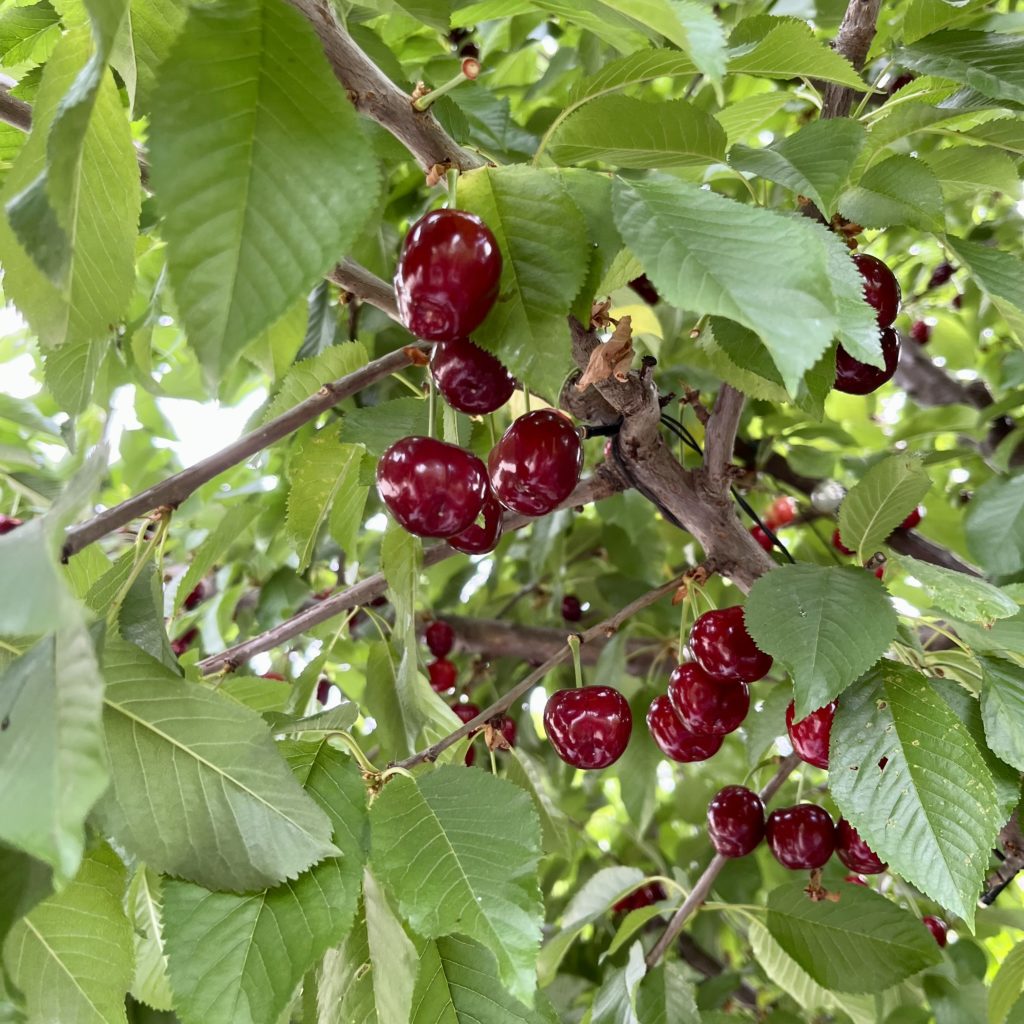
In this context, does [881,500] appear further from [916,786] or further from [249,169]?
[249,169]

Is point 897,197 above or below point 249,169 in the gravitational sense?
below

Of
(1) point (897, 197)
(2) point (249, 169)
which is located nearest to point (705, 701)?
(1) point (897, 197)

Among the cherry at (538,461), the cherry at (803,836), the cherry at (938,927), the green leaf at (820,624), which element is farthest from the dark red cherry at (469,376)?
the cherry at (938,927)

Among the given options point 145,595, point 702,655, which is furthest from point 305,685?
point 702,655

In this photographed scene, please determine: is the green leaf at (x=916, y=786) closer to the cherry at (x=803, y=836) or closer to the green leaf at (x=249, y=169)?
the cherry at (x=803, y=836)

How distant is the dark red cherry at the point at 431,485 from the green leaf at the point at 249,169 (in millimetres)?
250

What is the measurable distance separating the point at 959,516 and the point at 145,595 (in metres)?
1.68

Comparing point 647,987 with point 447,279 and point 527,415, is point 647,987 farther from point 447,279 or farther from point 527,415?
point 447,279

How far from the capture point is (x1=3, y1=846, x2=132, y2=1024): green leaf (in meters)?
0.62

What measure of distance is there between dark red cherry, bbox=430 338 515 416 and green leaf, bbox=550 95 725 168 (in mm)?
179

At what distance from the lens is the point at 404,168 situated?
1.49m

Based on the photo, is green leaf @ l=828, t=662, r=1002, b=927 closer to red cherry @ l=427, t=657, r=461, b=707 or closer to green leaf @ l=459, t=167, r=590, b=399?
green leaf @ l=459, t=167, r=590, b=399

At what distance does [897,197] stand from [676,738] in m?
0.57

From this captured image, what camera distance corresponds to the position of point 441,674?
5.61 ft
